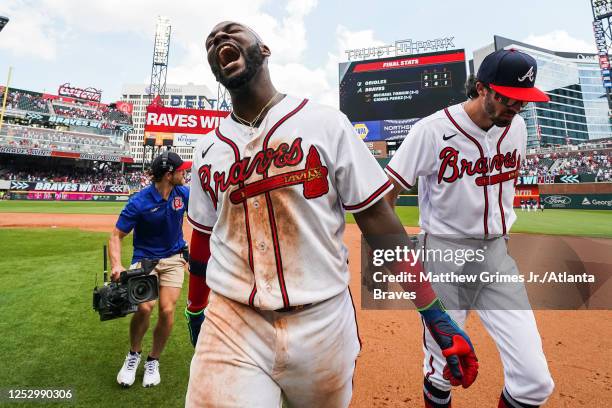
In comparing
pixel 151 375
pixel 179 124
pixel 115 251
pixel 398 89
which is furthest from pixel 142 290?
pixel 398 89

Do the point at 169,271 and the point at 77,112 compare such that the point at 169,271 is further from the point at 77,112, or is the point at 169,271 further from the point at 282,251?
the point at 77,112

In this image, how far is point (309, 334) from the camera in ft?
4.12

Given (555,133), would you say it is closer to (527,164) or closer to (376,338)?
(527,164)

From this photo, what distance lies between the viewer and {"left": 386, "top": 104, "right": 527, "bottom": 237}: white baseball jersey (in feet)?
7.52

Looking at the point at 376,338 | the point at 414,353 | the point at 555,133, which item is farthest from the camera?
the point at 555,133

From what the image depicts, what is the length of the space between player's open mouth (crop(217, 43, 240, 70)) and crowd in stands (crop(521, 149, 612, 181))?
39.9 meters

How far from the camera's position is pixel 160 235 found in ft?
11.4

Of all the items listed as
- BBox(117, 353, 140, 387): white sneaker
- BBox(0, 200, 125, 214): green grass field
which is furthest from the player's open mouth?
BBox(0, 200, 125, 214): green grass field

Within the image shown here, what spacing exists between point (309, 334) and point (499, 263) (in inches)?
64.9

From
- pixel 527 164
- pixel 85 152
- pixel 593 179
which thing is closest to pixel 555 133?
pixel 527 164

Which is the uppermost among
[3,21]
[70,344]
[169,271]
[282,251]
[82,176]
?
[3,21]

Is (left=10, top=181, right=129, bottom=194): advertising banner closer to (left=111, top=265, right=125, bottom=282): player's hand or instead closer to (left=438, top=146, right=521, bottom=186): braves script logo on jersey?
(left=111, top=265, right=125, bottom=282): player's hand

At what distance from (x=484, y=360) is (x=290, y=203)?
10.7 ft

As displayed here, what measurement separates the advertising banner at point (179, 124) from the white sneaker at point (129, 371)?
75.6 ft
